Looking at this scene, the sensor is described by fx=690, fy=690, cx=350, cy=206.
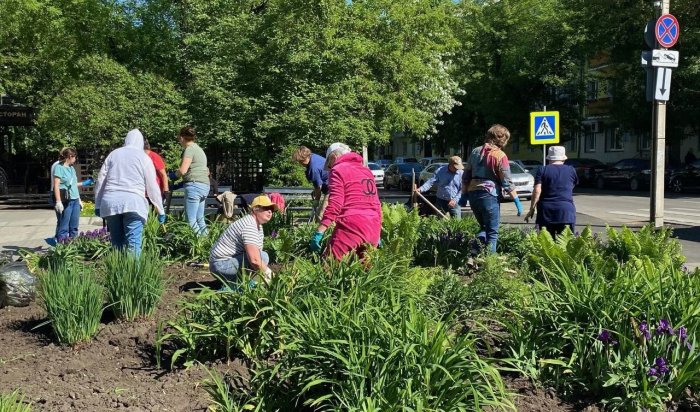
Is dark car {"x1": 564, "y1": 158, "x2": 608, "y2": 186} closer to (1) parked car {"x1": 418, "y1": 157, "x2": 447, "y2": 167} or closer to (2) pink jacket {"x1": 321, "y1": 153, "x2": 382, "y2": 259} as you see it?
(1) parked car {"x1": 418, "y1": 157, "x2": 447, "y2": 167}

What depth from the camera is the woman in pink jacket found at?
574 cm

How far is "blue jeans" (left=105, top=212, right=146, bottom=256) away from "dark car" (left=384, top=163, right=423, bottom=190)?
1128 inches

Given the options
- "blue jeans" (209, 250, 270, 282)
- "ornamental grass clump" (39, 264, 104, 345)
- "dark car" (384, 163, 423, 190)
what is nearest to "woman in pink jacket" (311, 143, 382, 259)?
"blue jeans" (209, 250, 270, 282)

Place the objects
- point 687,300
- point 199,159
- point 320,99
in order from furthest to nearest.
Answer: point 320,99 → point 199,159 → point 687,300

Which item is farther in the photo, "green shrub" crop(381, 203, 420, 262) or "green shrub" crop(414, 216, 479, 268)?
"green shrub" crop(414, 216, 479, 268)

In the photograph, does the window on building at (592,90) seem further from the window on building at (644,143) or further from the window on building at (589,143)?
the window on building at (589,143)

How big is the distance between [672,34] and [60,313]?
35.1ft

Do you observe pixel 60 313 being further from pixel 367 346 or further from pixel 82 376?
pixel 367 346

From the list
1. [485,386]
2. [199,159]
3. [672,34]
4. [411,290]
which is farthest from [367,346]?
[672,34]

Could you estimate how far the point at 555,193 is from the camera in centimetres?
765

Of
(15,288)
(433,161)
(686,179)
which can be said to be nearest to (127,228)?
(15,288)

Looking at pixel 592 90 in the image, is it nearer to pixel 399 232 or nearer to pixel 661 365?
pixel 399 232

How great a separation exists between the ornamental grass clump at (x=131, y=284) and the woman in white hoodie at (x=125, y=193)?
156 centimetres

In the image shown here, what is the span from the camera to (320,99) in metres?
16.3
